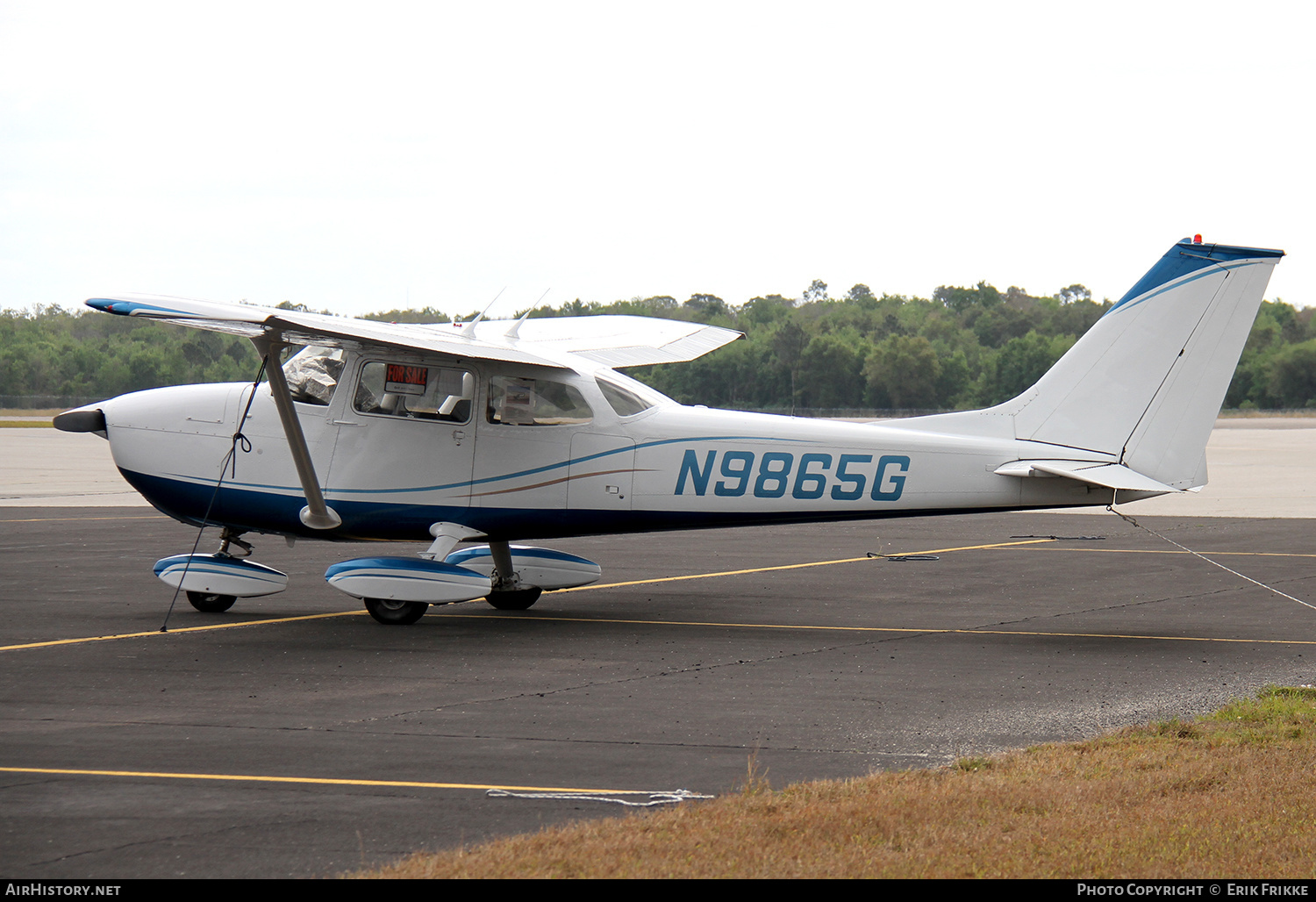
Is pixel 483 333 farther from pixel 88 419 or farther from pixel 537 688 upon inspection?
pixel 537 688

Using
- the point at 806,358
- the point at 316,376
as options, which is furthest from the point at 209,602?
the point at 806,358

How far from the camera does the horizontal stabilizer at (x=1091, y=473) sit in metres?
11.4

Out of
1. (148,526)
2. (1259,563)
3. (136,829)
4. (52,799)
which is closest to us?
(136,829)

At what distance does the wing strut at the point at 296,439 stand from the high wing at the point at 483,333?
0.40ft

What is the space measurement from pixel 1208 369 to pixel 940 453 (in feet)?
7.88

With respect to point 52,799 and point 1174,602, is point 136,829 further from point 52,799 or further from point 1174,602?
point 1174,602

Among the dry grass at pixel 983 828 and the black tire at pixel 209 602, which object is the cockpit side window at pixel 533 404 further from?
the dry grass at pixel 983 828

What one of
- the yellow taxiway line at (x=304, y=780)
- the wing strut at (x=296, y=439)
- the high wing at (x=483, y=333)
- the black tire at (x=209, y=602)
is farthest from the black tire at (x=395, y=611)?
the yellow taxiway line at (x=304, y=780)

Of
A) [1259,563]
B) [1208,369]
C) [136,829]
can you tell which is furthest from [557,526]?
[1259,563]

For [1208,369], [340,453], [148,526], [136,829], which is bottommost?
[148,526]

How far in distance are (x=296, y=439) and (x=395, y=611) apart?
1852 millimetres

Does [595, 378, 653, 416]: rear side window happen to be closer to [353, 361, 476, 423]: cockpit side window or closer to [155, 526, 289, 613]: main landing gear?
[353, 361, 476, 423]: cockpit side window
